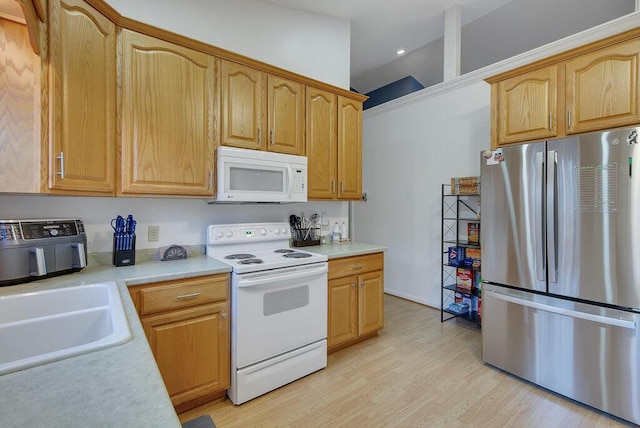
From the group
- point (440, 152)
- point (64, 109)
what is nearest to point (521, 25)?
point (440, 152)

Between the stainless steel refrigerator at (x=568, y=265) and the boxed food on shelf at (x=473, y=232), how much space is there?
2.80 ft

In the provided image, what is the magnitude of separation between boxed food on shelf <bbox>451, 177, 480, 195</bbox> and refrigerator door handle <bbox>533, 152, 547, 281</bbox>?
3.01 ft

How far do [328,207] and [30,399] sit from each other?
9.03 feet

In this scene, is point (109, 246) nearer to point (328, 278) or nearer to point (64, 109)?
point (64, 109)

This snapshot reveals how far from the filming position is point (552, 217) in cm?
201

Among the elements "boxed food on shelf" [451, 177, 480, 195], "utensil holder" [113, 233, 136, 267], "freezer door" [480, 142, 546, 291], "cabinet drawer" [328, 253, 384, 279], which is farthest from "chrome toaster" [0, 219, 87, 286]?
"boxed food on shelf" [451, 177, 480, 195]

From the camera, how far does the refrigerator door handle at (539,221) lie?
206cm

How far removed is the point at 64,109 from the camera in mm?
1601

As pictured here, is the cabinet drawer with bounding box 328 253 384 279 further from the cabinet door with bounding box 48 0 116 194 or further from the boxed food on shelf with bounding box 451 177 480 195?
the cabinet door with bounding box 48 0 116 194

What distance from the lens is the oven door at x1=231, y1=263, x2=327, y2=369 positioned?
6.34ft

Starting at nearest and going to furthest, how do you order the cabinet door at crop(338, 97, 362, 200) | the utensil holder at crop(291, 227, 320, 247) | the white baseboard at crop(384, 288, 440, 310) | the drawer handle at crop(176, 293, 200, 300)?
the drawer handle at crop(176, 293, 200, 300) < the utensil holder at crop(291, 227, 320, 247) < the cabinet door at crop(338, 97, 362, 200) < the white baseboard at crop(384, 288, 440, 310)

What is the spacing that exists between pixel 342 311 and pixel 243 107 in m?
1.84

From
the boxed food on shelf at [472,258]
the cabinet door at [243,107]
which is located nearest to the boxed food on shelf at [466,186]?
the boxed food on shelf at [472,258]

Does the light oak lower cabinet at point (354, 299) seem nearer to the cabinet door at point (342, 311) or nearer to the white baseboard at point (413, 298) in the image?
the cabinet door at point (342, 311)
